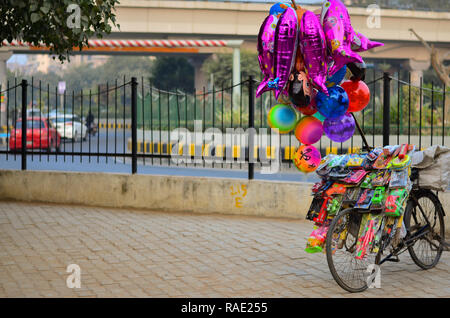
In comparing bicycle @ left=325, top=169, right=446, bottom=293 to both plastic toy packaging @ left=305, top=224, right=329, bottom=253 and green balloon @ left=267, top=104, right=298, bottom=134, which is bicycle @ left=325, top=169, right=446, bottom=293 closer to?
plastic toy packaging @ left=305, top=224, right=329, bottom=253

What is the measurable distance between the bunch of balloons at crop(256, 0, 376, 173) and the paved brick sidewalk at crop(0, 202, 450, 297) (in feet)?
3.77

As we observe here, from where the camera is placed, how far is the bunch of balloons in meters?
5.88

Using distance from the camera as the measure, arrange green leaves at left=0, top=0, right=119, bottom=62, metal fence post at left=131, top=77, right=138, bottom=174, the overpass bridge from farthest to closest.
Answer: the overpass bridge
metal fence post at left=131, top=77, right=138, bottom=174
green leaves at left=0, top=0, right=119, bottom=62

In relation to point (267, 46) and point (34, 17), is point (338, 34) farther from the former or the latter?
point (34, 17)

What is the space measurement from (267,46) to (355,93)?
931mm

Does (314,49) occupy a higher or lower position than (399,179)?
higher

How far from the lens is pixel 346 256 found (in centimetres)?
609

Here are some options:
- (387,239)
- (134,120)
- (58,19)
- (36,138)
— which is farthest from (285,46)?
(36,138)

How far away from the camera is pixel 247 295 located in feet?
18.8

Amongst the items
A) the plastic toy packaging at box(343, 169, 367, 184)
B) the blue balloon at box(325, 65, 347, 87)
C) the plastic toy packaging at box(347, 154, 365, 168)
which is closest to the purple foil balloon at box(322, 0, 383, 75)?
the blue balloon at box(325, 65, 347, 87)

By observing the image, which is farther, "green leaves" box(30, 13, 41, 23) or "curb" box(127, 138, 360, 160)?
"curb" box(127, 138, 360, 160)

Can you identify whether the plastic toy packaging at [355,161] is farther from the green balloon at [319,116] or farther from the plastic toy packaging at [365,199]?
the green balloon at [319,116]

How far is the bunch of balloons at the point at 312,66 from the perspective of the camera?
19.3 ft
